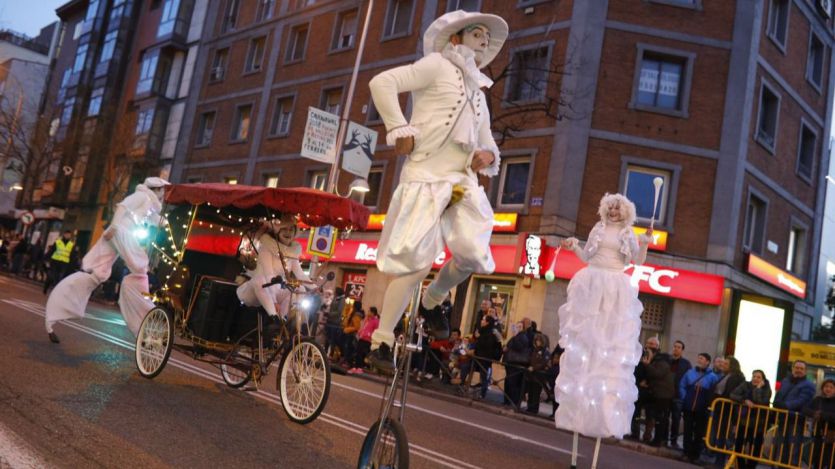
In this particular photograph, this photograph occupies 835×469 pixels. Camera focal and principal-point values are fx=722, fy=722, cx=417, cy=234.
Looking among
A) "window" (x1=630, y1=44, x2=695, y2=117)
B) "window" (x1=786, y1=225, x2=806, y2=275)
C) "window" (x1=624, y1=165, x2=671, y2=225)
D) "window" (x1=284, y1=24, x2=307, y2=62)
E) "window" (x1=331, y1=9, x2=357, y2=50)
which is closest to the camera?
"window" (x1=624, y1=165, x2=671, y2=225)

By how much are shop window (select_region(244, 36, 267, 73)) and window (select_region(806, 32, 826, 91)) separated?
23.7m

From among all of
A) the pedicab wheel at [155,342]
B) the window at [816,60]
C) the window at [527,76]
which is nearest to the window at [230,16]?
the window at [527,76]

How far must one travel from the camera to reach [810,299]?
27.9 m

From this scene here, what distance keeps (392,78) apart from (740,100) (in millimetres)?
20450

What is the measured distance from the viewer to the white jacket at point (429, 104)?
4281 mm

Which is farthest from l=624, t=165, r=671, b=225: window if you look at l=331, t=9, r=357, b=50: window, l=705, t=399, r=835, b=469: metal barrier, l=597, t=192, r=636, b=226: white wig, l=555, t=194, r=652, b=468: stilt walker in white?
l=555, t=194, r=652, b=468: stilt walker in white

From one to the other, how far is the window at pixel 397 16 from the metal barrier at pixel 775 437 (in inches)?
837

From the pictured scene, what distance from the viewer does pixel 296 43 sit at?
110 feet

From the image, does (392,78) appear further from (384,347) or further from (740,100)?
(740,100)

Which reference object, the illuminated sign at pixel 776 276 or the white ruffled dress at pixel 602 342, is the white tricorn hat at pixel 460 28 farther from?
the illuminated sign at pixel 776 276

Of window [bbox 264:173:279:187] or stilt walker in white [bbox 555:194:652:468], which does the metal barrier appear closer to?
stilt walker in white [bbox 555:194:652:468]

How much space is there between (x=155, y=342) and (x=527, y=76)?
60.2ft

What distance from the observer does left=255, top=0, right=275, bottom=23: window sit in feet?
116

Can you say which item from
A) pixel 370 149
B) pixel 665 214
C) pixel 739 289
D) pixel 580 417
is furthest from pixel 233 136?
pixel 580 417
